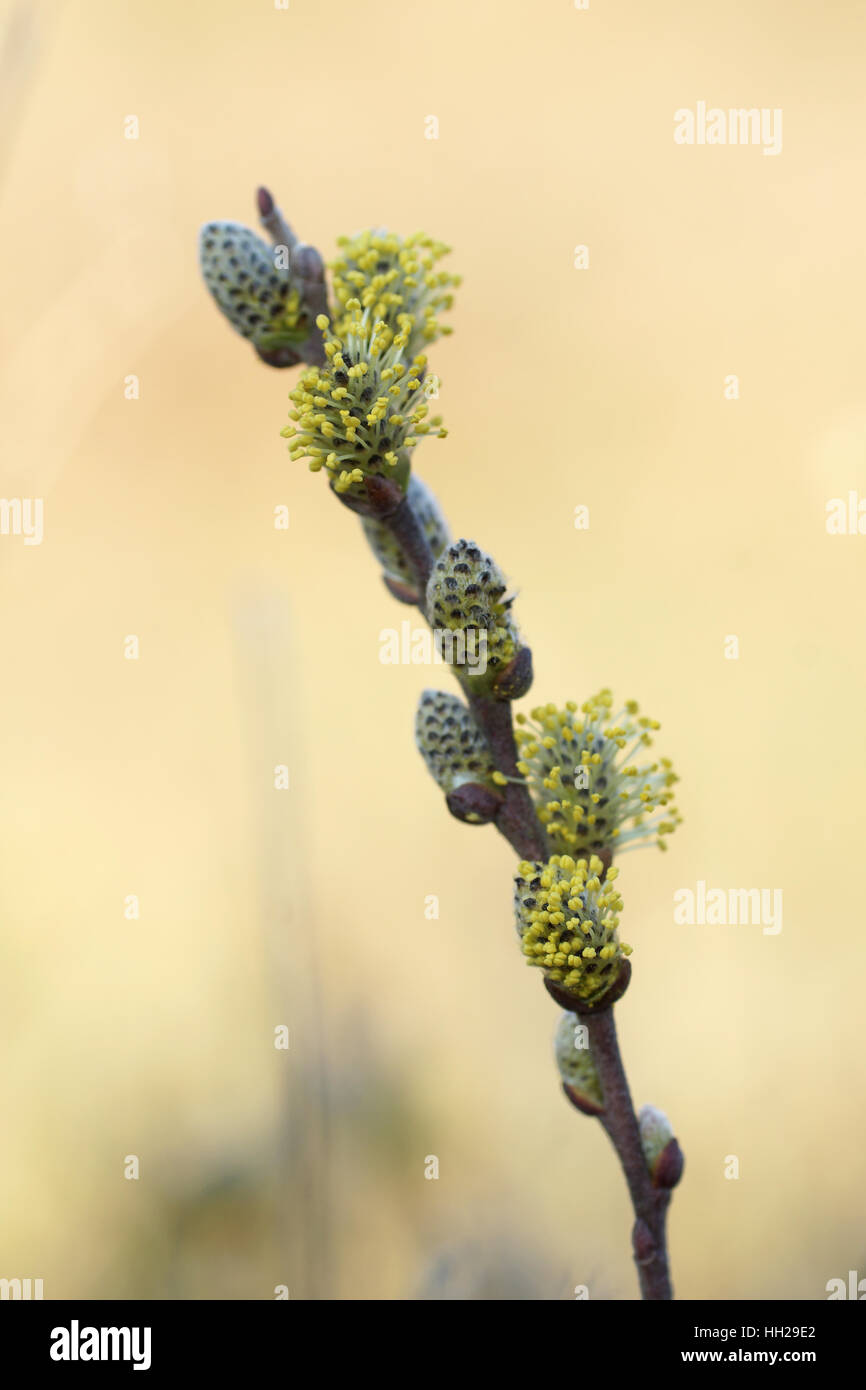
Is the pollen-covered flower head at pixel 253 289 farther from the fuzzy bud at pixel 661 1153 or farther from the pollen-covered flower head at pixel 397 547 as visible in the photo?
the fuzzy bud at pixel 661 1153

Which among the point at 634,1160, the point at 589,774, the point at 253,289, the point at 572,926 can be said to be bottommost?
the point at 634,1160

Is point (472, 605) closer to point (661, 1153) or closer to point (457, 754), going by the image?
point (457, 754)

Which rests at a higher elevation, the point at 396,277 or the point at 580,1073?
the point at 396,277

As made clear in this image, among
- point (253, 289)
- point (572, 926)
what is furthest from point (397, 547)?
point (572, 926)

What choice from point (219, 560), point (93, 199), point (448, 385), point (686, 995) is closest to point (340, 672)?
point (219, 560)

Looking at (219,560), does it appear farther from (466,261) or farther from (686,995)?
(686,995)
